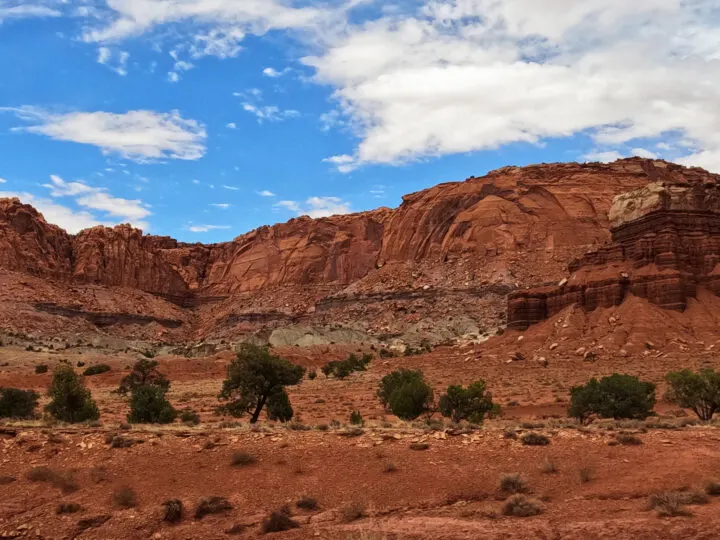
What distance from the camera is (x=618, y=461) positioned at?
12234 millimetres

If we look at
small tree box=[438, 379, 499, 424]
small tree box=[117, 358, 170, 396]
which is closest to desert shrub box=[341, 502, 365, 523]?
small tree box=[438, 379, 499, 424]

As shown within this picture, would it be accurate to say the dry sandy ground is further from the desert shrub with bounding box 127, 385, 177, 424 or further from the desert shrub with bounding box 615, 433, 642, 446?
the desert shrub with bounding box 127, 385, 177, 424

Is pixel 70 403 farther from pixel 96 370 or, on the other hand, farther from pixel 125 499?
pixel 96 370

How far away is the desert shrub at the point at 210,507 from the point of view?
1106 cm

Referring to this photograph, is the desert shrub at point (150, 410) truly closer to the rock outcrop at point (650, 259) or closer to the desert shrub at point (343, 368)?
the desert shrub at point (343, 368)

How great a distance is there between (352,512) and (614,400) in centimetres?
1492

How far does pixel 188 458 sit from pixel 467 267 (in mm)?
79288

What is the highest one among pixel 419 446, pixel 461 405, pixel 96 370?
→ pixel 419 446

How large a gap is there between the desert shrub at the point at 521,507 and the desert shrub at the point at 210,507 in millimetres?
4559

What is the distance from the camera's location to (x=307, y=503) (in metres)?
11.1

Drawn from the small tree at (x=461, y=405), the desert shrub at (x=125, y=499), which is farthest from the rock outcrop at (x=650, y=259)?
the desert shrub at (x=125, y=499)

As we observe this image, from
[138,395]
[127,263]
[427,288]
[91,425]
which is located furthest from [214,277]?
[91,425]

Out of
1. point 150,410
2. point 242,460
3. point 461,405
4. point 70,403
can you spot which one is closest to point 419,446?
point 242,460

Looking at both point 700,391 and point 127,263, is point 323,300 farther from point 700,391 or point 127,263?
point 700,391
